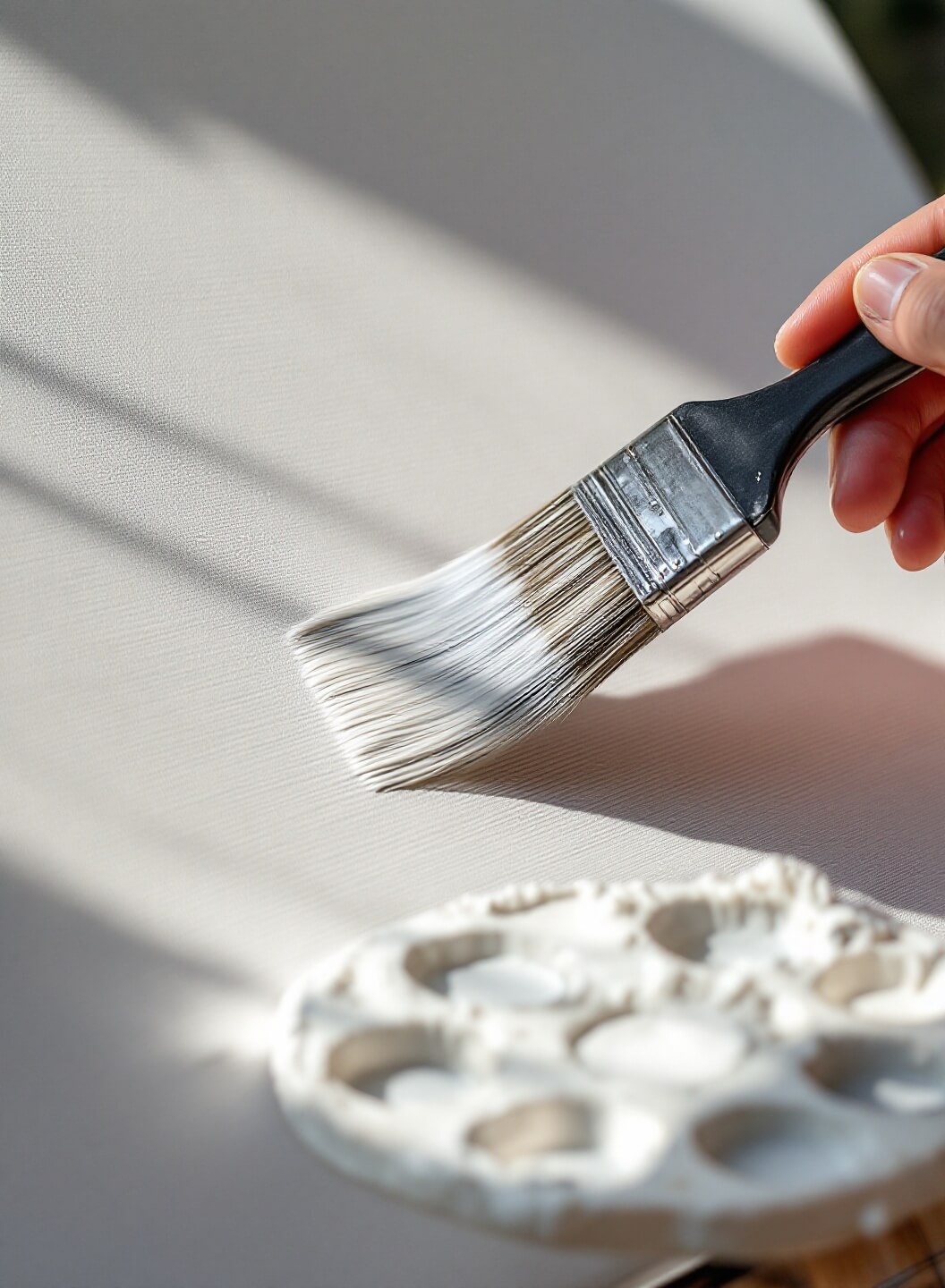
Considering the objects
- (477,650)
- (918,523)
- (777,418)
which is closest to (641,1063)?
(477,650)

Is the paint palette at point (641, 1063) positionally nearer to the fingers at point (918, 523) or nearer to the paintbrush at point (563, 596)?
the paintbrush at point (563, 596)

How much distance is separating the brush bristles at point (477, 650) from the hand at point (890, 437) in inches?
9.9

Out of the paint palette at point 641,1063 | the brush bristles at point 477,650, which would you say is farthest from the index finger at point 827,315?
the paint palette at point 641,1063

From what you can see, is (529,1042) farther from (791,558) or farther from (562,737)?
(791,558)

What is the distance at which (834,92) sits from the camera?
1.14 m

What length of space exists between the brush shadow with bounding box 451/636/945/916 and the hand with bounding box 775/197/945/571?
107 mm

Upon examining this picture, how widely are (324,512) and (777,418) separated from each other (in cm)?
28

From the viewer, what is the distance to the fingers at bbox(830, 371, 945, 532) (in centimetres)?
87

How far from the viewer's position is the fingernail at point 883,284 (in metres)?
0.71

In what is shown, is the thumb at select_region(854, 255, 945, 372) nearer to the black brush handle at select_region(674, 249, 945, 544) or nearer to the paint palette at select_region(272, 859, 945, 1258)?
the black brush handle at select_region(674, 249, 945, 544)

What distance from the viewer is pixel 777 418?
28.2 inches

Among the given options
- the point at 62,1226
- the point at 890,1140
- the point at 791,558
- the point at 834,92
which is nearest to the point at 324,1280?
the point at 62,1226

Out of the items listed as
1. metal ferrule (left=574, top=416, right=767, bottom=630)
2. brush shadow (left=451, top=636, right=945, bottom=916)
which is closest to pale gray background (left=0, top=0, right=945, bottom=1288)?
brush shadow (left=451, top=636, right=945, bottom=916)

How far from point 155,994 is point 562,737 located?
0.28 m
